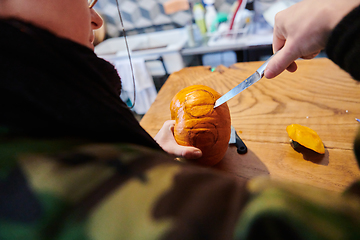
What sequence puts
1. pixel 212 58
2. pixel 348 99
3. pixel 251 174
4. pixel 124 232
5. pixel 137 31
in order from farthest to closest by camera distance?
1. pixel 137 31
2. pixel 212 58
3. pixel 348 99
4. pixel 251 174
5. pixel 124 232

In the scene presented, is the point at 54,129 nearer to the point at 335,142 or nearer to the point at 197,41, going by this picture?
the point at 335,142

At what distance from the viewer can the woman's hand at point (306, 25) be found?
37cm

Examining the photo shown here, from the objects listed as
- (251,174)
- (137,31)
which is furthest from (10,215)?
(137,31)

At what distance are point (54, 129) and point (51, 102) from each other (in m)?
0.04

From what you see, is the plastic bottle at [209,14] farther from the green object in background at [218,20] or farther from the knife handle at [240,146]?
the knife handle at [240,146]

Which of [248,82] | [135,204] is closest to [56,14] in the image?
[135,204]

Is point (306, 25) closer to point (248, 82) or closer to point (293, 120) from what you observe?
point (248, 82)

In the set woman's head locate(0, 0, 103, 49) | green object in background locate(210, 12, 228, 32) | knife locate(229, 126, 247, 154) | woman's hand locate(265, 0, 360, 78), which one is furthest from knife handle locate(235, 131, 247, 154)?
green object in background locate(210, 12, 228, 32)

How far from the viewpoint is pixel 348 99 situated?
82 centimetres

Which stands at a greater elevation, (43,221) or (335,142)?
(43,221)

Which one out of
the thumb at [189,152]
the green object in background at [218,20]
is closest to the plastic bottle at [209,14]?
the green object in background at [218,20]

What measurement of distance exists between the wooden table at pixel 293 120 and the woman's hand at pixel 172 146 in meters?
0.15

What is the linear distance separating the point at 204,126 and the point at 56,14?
0.47m

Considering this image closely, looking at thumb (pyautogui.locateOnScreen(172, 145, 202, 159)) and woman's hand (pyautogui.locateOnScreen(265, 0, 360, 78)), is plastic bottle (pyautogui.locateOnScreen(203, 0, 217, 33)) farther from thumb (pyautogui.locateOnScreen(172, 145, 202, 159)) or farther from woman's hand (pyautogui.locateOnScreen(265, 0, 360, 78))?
thumb (pyautogui.locateOnScreen(172, 145, 202, 159))
